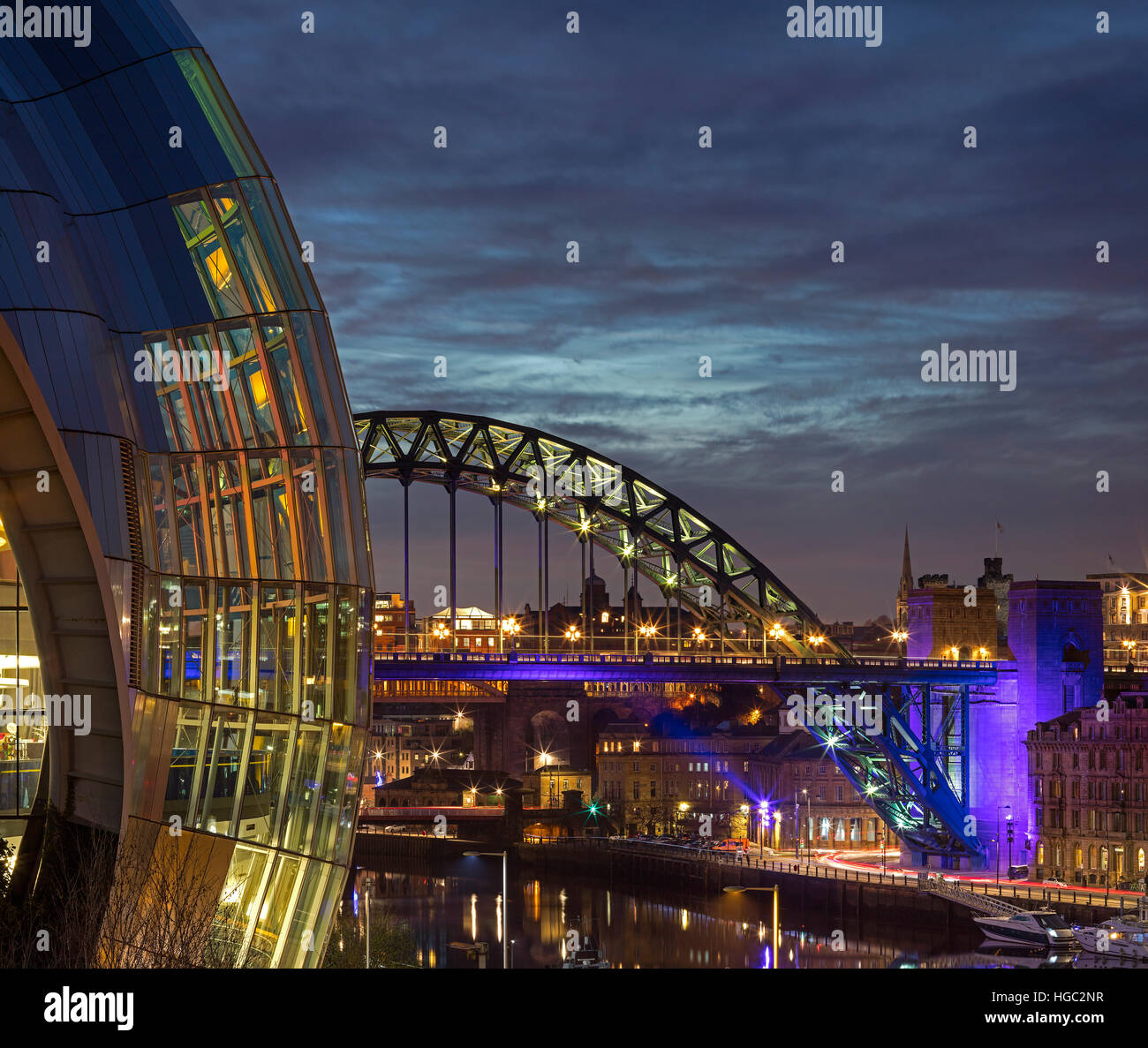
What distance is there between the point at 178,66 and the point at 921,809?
68.3 meters

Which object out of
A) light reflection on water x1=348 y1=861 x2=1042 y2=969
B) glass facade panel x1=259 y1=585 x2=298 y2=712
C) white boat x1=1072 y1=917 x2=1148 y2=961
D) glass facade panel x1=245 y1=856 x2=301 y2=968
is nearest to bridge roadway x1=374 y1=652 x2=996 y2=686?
light reflection on water x1=348 y1=861 x2=1042 y2=969

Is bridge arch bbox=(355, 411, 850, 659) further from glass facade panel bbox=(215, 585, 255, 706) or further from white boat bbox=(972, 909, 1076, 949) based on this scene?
glass facade panel bbox=(215, 585, 255, 706)

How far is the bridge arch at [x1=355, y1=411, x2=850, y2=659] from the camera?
82.3 metres

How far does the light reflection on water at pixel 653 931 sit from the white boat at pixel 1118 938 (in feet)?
10.1

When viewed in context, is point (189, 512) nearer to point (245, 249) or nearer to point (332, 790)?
point (245, 249)

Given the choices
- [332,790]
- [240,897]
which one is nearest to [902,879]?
[332,790]

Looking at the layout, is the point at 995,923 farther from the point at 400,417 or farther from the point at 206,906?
the point at 206,906

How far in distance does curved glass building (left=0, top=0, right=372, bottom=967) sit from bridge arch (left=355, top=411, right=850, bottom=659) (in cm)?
5807

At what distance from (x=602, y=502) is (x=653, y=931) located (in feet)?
72.3

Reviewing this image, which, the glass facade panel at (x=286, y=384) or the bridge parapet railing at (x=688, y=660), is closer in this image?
the glass facade panel at (x=286, y=384)

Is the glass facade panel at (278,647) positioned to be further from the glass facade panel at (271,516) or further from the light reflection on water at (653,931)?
the light reflection on water at (653,931)

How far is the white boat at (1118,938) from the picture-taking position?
206 feet

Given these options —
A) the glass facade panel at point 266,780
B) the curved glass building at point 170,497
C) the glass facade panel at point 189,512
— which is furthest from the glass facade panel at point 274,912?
the glass facade panel at point 189,512
